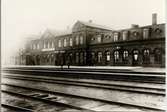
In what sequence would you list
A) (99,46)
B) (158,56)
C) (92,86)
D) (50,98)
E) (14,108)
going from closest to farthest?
(158,56) → (99,46) → (92,86) → (50,98) → (14,108)

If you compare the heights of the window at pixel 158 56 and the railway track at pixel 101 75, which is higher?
the window at pixel 158 56

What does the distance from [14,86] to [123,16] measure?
4.84 feet

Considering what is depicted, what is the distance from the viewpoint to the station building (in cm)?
171

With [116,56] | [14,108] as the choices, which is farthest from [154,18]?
[14,108]

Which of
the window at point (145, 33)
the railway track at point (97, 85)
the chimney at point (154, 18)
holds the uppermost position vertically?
the chimney at point (154, 18)

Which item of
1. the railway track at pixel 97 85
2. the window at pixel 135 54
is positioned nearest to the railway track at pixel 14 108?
the railway track at pixel 97 85

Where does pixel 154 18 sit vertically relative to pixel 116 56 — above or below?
above

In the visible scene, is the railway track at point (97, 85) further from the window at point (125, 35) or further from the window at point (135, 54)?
the window at point (125, 35)

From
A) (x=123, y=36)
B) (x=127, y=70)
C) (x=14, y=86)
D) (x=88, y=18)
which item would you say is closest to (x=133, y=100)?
(x=127, y=70)

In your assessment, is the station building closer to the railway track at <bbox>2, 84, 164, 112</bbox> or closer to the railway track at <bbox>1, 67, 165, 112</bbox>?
the railway track at <bbox>1, 67, 165, 112</bbox>

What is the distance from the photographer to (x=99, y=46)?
197cm

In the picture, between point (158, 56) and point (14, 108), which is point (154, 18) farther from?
point (14, 108)

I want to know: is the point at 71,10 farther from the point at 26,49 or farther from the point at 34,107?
the point at 34,107

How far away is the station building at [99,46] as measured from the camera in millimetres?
1712
